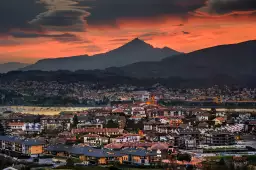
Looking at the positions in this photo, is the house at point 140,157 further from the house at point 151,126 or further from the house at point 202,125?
the house at point 151,126

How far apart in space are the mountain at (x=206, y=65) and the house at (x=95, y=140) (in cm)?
7648

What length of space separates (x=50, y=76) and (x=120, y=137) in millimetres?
66239

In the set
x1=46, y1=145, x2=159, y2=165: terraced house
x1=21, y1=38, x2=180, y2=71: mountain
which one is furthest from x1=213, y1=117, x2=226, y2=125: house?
x1=21, y1=38, x2=180, y2=71: mountain

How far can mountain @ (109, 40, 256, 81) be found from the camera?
10006 cm

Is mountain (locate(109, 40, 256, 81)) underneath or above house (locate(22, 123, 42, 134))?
above

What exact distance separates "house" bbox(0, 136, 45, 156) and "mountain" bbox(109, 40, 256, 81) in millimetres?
78616

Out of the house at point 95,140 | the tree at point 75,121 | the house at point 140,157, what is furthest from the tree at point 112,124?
the house at point 140,157

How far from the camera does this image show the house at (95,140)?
66.2ft

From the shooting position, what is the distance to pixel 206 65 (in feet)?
342

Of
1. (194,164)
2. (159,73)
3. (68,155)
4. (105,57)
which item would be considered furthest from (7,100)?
(105,57)

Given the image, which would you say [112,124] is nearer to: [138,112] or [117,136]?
[117,136]

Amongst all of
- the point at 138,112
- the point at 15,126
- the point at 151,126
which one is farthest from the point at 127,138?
the point at 138,112

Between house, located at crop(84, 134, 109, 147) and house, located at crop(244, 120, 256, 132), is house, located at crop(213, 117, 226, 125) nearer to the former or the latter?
house, located at crop(244, 120, 256, 132)

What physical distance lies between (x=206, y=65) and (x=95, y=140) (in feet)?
280
